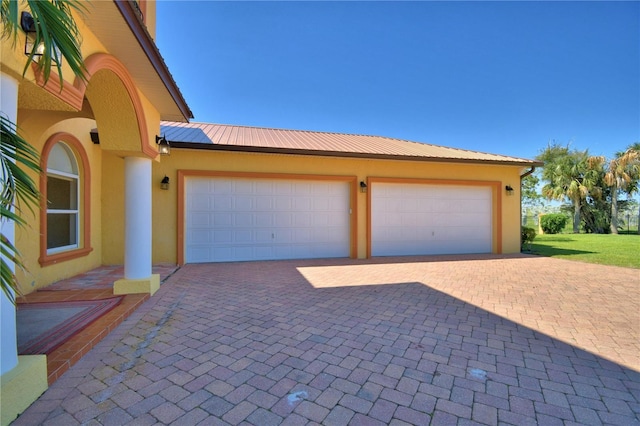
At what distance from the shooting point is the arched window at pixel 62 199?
18.7ft

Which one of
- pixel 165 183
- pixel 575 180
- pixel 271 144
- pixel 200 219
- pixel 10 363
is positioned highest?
pixel 575 180

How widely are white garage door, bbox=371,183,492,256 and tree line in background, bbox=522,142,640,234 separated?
676 inches

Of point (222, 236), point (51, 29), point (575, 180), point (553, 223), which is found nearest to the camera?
point (51, 29)

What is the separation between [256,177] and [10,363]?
6721 mm

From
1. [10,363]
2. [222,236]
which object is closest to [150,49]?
[10,363]

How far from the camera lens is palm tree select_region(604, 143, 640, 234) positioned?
2041 centimetres

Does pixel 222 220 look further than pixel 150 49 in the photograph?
Yes

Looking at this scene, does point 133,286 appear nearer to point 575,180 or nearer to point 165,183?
point 165,183

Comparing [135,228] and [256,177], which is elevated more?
[256,177]

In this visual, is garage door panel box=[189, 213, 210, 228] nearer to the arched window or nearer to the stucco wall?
the stucco wall

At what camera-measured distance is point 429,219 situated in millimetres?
9977

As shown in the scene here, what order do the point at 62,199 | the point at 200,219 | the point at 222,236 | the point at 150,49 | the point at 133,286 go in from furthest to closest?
the point at 222,236, the point at 200,219, the point at 62,199, the point at 133,286, the point at 150,49

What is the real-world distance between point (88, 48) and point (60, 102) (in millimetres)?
829

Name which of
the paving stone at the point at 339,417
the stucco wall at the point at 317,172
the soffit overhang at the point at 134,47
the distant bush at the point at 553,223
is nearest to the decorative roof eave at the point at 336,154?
the stucco wall at the point at 317,172
